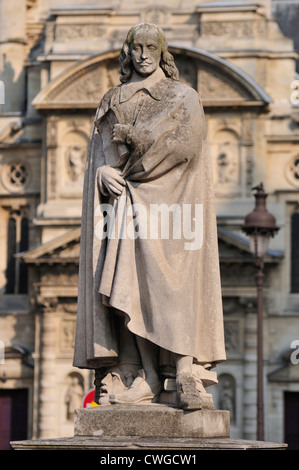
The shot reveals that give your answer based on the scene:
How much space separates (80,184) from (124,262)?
3553cm

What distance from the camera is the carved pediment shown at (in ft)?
146

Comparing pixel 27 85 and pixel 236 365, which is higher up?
pixel 27 85

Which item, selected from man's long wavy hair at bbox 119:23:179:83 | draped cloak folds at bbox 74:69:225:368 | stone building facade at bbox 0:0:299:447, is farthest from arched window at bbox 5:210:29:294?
draped cloak folds at bbox 74:69:225:368

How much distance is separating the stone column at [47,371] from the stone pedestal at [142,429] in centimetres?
3541

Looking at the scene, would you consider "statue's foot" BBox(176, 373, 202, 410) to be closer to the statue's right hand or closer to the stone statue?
the stone statue

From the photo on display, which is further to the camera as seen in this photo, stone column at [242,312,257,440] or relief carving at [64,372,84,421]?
relief carving at [64,372,84,421]

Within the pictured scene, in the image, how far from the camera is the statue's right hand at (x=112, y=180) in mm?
11155

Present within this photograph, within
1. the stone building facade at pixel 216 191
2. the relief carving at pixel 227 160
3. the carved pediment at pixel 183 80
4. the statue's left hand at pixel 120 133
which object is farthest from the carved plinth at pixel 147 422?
the relief carving at pixel 227 160

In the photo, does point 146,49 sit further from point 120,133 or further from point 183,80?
point 183,80

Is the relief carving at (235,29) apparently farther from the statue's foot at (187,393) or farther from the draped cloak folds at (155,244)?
the statue's foot at (187,393)

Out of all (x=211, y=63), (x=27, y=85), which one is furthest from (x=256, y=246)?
(x=27, y=85)

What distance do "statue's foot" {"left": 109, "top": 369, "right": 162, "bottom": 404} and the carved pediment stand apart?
109 feet
